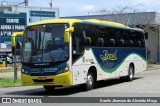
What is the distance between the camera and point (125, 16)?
4853 cm

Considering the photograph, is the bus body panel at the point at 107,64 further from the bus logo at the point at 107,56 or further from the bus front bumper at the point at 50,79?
the bus front bumper at the point at 50,79

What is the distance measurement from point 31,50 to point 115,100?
4.94 m

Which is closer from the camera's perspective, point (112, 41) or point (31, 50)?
point (31, 50)

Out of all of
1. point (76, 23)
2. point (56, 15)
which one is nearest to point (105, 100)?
point (76, 23)

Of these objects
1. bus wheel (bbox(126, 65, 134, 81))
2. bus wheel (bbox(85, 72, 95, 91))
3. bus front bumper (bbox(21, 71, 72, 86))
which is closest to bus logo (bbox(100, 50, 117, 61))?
bus wheel (bbox(85, 72, 95, 91))

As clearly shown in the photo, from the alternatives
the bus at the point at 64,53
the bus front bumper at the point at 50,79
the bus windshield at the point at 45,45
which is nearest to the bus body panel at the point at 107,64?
the bus at the point at 64,53

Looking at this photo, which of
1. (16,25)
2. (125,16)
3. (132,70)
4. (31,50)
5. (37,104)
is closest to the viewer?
(37,104)

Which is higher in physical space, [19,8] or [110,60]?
[19,8]

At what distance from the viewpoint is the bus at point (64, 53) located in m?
18.4

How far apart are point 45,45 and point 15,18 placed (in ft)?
75.9

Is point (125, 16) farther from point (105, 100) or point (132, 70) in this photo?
point (105, 100)

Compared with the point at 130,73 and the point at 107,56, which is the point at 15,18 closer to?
the point at 130,73

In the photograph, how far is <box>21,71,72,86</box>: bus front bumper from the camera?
18.2m

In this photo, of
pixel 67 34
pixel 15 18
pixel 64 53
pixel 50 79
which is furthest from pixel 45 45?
pixel 15 18
